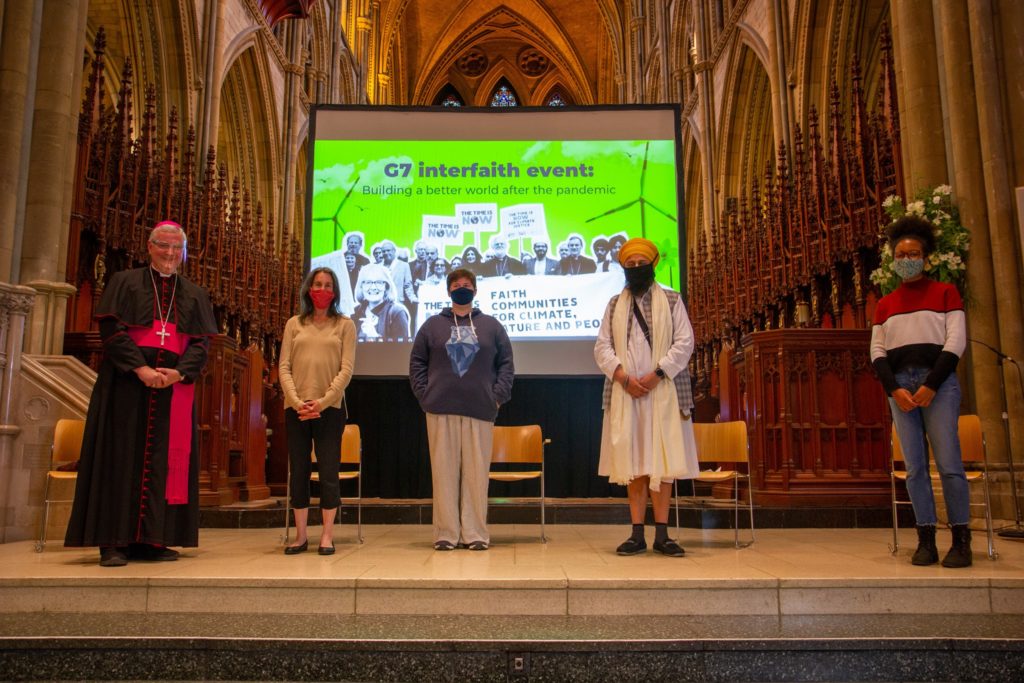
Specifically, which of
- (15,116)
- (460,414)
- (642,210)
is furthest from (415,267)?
(15,116)

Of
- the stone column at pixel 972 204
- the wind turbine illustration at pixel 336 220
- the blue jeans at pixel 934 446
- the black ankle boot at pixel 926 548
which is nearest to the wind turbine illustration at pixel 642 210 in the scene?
the wind turbine illustration at pixel 336 220

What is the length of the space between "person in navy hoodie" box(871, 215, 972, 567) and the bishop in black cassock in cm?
343

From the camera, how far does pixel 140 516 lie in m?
3.98

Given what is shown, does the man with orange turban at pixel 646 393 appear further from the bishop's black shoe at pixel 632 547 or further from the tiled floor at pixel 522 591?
the tiled floor at pixel 522 591

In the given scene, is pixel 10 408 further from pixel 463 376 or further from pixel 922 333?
pixel 922 333

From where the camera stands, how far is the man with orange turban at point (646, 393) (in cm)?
427

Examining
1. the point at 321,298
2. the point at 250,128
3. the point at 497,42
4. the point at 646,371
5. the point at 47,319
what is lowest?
the point at 646,371

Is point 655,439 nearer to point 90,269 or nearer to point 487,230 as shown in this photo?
point 487,230

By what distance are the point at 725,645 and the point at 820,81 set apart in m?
10.6

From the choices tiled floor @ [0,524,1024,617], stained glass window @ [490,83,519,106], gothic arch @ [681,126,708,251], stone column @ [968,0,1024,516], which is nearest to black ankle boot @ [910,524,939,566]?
tiled floor @ [0,524,1024,617]

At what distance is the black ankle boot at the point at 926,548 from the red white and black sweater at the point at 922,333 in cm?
67

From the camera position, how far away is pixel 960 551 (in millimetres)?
3828

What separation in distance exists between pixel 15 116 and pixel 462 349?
407 centimetres

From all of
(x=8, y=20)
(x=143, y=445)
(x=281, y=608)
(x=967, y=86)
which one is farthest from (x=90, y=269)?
(x=967, y=86)
